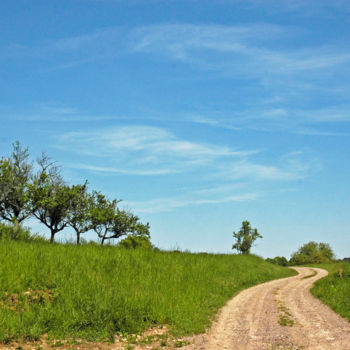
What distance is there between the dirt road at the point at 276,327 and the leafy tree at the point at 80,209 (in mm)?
46941

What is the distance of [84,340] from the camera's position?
46.1ft

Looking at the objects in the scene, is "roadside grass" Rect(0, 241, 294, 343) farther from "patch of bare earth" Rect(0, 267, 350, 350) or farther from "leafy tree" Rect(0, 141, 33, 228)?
"leafy tree" Rect(0, 141, 33, 228)

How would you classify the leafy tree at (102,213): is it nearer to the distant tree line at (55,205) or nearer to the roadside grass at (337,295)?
the distant tree line at (55,205)

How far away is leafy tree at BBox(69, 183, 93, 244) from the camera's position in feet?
216

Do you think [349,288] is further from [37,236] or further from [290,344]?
[37,236]

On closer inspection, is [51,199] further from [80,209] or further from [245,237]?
[245,237]

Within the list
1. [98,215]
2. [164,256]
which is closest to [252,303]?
[164,256]

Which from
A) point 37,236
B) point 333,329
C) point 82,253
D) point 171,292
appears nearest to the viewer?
point 333,329

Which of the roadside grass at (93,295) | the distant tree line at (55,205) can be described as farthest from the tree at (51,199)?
the roadside grass at (93,295)

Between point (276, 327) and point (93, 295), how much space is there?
27.8 feet

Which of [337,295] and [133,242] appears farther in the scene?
[133,242]

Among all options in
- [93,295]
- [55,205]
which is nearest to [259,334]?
[93,295]

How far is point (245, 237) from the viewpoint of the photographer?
10019 cm

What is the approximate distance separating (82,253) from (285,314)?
1235 cm
